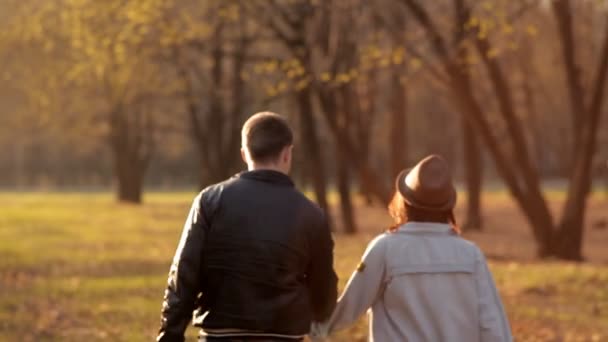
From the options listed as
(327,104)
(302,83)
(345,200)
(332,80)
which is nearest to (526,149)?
(302,83)

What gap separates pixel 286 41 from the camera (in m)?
24.5

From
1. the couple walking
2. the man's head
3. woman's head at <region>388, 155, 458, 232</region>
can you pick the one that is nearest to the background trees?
woman's head at <region>388, 155, 458, 232</region>

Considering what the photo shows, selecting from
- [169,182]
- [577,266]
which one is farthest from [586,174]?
[169,182]

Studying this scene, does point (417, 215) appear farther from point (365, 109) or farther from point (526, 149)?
point (365, 109)

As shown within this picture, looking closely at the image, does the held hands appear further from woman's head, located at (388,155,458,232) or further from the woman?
woman's head, located at (388,155,458,232)

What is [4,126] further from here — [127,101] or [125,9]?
[125,9]

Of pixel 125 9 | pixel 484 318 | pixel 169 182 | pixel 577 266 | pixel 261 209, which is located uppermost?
pixel 125 9

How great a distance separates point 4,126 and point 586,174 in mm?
40757

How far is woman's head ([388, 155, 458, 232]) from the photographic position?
5391 mm

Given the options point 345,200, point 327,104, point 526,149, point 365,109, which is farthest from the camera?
point 365,109

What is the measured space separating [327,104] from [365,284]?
66.7 feet

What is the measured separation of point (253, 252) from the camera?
5.22m

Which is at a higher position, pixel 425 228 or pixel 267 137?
pixel 267 137

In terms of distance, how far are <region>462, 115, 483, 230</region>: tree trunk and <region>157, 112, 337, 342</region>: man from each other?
26.2 m
